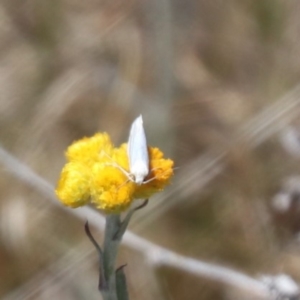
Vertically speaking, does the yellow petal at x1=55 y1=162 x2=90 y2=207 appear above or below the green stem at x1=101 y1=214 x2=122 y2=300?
above

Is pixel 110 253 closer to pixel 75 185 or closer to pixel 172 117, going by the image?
pixel 75 185

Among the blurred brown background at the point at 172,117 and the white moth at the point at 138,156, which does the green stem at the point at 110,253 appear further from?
the blurred brown background at the point at 172,117

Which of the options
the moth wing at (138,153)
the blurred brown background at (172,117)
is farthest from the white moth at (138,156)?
the blurred brown background at (172,117)

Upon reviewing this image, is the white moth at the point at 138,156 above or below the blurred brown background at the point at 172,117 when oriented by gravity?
below

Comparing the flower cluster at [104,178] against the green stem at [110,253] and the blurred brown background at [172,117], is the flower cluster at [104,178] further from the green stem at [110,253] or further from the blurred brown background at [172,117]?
the blurred brown background at [172,117]

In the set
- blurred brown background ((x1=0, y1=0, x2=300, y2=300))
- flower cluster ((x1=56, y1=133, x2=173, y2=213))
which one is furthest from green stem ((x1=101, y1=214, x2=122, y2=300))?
blurred brown background ((x1=0, y1=0, x2=300, y2=300))

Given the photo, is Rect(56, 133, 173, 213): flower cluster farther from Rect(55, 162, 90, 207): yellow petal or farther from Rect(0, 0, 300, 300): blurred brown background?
Rect(0, 0, 300, 300): blurred brown background

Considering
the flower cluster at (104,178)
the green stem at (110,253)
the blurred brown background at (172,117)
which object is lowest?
the green stem at (110,253)

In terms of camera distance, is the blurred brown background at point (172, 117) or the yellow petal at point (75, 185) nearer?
the yellow petal at point (75, 185)

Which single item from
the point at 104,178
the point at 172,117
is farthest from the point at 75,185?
the point at 172,117

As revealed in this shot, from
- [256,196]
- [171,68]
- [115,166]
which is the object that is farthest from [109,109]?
[115,166]
